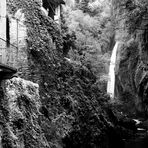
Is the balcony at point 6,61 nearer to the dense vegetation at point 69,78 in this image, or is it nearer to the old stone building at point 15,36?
the old stone building at point 15,36

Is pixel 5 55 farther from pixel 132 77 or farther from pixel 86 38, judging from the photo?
pixel 132 77

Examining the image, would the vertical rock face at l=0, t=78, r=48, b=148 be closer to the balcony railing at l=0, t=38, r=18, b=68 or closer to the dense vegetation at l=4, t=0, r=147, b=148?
the dense vegetation at l=4, t=0, r=147, b=148

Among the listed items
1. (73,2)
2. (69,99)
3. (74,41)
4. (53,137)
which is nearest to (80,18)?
(74,41)

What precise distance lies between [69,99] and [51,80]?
1.37 metres

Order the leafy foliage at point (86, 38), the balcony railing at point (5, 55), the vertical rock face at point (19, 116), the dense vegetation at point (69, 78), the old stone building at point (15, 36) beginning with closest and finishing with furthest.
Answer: the vertical rock face at point (19, 116)
the balcony railing at point (5, 55)
the old stone building at point (15, 36)
the dense vegetation at point (69, 78)
the leafy foliage at point (86, 38)

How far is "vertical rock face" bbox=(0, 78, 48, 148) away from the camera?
20.8ft

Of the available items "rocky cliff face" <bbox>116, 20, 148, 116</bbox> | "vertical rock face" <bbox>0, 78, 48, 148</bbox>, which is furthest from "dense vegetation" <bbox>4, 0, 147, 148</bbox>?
"rocky cliff face" <bbox>116, 20, 148, 116</bbox>

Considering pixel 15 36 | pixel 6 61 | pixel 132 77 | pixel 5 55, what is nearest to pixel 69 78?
pixel 15 36

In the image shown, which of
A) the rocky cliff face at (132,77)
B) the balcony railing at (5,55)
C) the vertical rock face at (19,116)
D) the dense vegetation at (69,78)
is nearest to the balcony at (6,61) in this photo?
the balcony railing at (5,55)

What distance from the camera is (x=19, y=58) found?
10102mm

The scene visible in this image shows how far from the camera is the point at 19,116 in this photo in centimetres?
720

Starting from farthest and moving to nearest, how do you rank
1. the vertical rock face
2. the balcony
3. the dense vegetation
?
the dense vegetation < the vertical rock face < the balcony

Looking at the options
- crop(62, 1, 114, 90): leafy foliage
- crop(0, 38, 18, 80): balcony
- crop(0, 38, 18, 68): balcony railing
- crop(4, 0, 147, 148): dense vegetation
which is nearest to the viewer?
crop(0, 38, 18, 80): balcony

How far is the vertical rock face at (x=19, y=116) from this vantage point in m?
6.35
